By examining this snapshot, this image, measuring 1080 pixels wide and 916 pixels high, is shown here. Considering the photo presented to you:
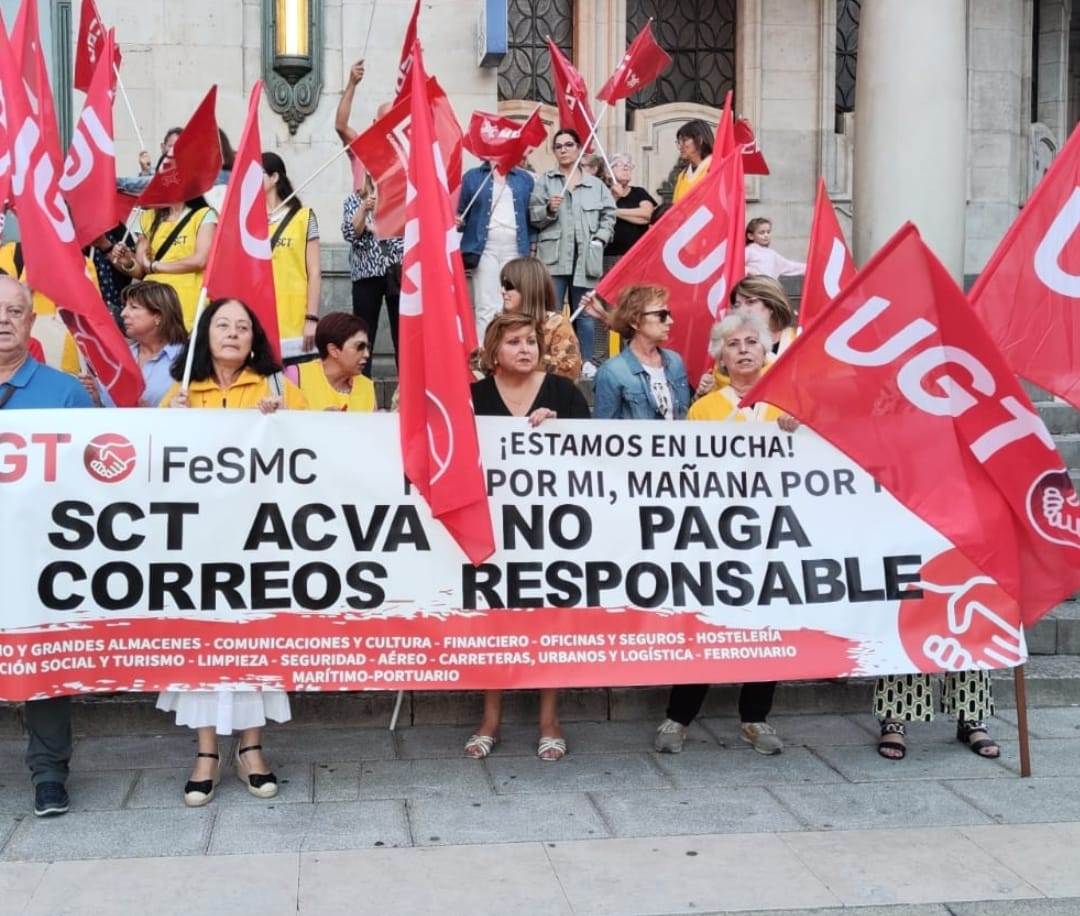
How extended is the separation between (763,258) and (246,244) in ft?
18.5

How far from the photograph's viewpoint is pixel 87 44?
914cm

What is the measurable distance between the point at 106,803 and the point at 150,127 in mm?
7326

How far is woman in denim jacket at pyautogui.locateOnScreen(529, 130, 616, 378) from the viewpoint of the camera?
9906mm

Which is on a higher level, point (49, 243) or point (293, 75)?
point (293, 75)

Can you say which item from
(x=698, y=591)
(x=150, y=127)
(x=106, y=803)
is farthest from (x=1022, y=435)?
(x=150, y=127)

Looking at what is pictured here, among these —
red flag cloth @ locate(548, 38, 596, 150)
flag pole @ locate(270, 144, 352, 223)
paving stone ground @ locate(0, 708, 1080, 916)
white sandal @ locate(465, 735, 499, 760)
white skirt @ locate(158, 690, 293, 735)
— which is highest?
red flag cloth @ locate(548, 38, 596, 150)

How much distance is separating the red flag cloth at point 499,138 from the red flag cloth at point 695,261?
88.9 inches

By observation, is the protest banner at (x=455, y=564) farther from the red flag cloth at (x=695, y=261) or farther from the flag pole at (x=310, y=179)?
the red flag cloth at (x=695, y=261)

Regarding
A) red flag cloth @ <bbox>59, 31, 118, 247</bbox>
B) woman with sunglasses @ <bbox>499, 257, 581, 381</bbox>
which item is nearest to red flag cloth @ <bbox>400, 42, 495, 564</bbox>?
woman with sunglasses @ <bbox>499, 257, 581, 381</bbox>

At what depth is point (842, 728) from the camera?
6781 millimetres

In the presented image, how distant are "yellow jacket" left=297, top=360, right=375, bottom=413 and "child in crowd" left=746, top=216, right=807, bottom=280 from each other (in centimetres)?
453

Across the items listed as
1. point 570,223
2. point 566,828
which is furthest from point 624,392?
point 570,223

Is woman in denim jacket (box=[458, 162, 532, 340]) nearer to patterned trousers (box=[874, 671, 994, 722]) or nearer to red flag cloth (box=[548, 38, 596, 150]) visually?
red flag cloth (box=[548, 38, 596, 150])

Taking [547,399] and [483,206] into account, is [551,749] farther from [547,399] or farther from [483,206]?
[483,206]
